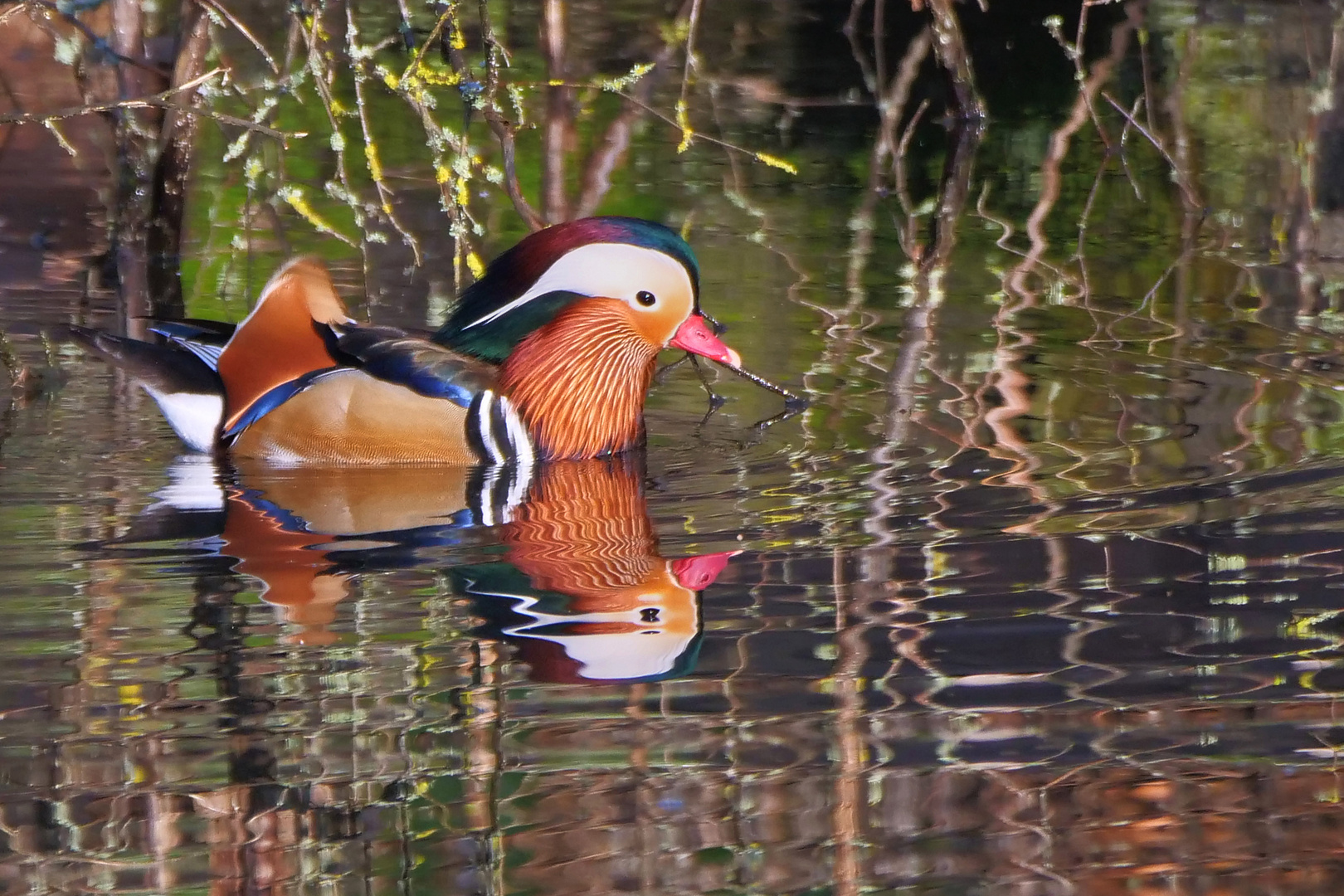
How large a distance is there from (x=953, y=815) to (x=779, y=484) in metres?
2.09

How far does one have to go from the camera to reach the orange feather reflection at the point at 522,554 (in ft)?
13.3

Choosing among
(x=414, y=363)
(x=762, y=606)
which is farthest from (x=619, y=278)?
(x=762, y=606)

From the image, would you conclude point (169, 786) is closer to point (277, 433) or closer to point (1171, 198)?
point (277, 433)

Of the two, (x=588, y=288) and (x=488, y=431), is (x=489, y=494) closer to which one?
(x=488, y=431)

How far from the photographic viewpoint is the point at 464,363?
578 centimetres

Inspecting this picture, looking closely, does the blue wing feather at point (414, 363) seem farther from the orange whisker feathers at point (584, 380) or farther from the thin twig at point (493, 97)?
the thin twig at point (493, 97)

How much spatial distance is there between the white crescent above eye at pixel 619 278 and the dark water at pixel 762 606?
43cm

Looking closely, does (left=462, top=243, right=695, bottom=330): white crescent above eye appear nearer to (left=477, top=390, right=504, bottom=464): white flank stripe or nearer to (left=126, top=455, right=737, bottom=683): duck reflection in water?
(left=477, top=390, right=504, bottom=464): white flank stripe

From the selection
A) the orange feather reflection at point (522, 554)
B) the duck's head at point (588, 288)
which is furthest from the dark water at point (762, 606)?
the duck's head at point (588, 288)

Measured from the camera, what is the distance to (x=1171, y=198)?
9547 mm

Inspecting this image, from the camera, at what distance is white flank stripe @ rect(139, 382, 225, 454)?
5801 millimetres

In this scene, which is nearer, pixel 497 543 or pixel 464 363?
pixel 497 543

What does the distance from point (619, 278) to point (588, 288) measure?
0.34ft

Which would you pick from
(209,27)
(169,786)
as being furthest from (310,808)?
(209,27)
